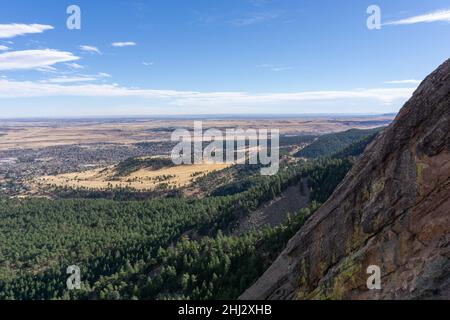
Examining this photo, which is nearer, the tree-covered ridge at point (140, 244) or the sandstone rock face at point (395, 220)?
the sandstone rock face at point (395, 220)

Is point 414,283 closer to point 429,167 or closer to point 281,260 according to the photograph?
point 429,167

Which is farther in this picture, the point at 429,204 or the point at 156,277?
the point at 156,277

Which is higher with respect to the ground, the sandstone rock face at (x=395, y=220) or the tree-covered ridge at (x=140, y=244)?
the sandstone rock face at (x=395, y=220)

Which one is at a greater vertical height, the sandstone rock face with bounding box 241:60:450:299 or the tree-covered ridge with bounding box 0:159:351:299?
the sandstone rock face with bounding box 241:60:450:299

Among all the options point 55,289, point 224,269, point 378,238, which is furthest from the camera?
point 55,289

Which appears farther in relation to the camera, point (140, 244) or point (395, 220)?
point (140, 244)

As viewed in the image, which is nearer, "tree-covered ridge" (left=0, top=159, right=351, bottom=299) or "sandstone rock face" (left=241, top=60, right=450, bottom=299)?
"sandstone rock face" (left=241, top=60, right=450, bottom=299)

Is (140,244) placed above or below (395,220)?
below
